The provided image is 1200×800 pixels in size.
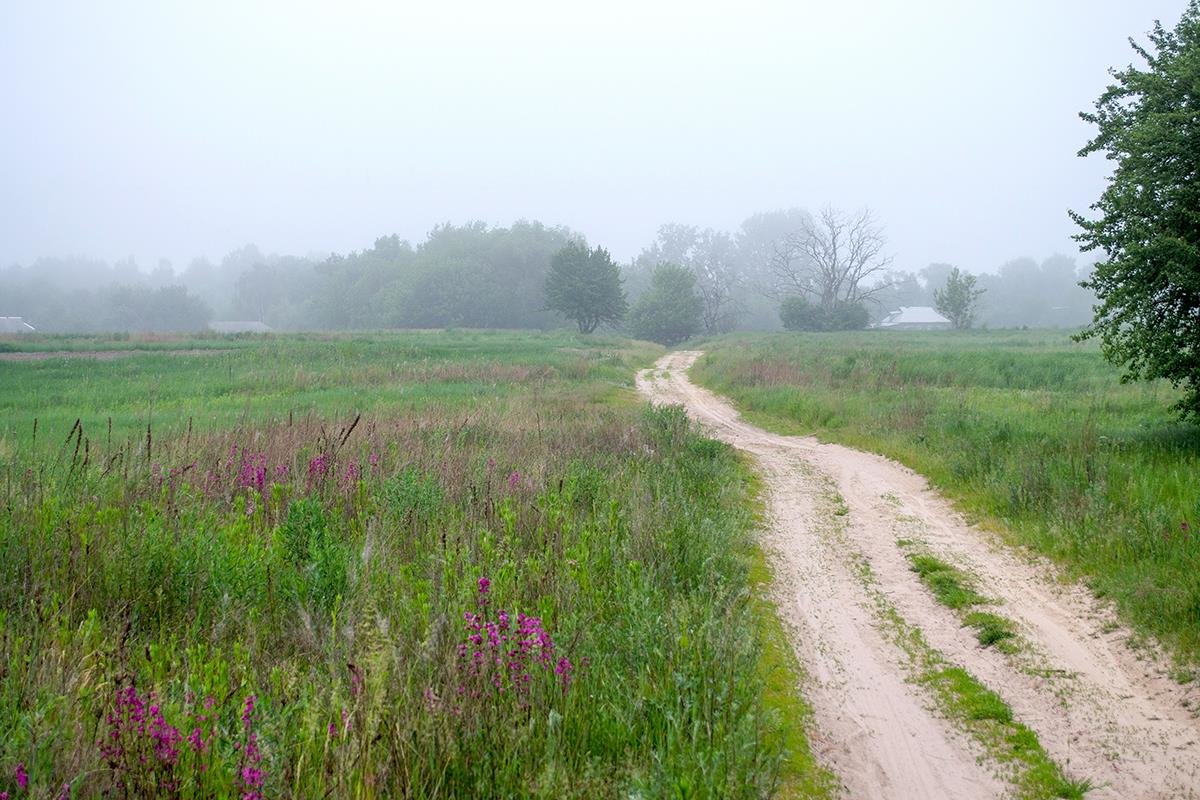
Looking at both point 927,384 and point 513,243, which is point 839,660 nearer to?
point 927,384

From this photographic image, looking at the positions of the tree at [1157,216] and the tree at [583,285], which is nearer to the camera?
the tree at [1157,216]

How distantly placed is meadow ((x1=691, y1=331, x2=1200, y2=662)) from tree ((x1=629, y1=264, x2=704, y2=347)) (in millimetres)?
55412

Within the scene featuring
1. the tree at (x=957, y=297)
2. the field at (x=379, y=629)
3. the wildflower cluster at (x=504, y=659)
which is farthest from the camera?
the tree at (x=957, y=297)

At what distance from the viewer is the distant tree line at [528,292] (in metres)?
84.0

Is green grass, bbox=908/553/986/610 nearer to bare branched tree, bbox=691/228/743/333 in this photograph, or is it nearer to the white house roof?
bare branched tree, bbox=691/228/743/333

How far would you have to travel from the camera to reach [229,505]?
25.4 feet

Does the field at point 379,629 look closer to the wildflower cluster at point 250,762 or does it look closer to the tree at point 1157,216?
the wildflower cluster at point 250,762

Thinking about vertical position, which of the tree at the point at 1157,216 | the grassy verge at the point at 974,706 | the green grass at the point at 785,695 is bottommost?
the grassy verge at the point at 974,706

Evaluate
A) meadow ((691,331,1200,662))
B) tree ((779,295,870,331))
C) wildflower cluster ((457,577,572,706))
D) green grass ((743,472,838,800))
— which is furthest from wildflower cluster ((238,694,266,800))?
tree ((779,295,870,331))

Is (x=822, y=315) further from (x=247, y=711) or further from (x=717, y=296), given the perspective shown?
(x=247, y=711)

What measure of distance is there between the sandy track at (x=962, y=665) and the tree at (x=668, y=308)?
237 ft

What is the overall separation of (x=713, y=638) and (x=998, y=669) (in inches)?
100

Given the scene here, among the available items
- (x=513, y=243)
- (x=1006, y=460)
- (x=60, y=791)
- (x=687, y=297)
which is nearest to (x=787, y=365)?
(x=1006, y=460)

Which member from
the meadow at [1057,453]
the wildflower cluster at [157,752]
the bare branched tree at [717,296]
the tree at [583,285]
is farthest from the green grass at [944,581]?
the bare branched tree at [717,296]
